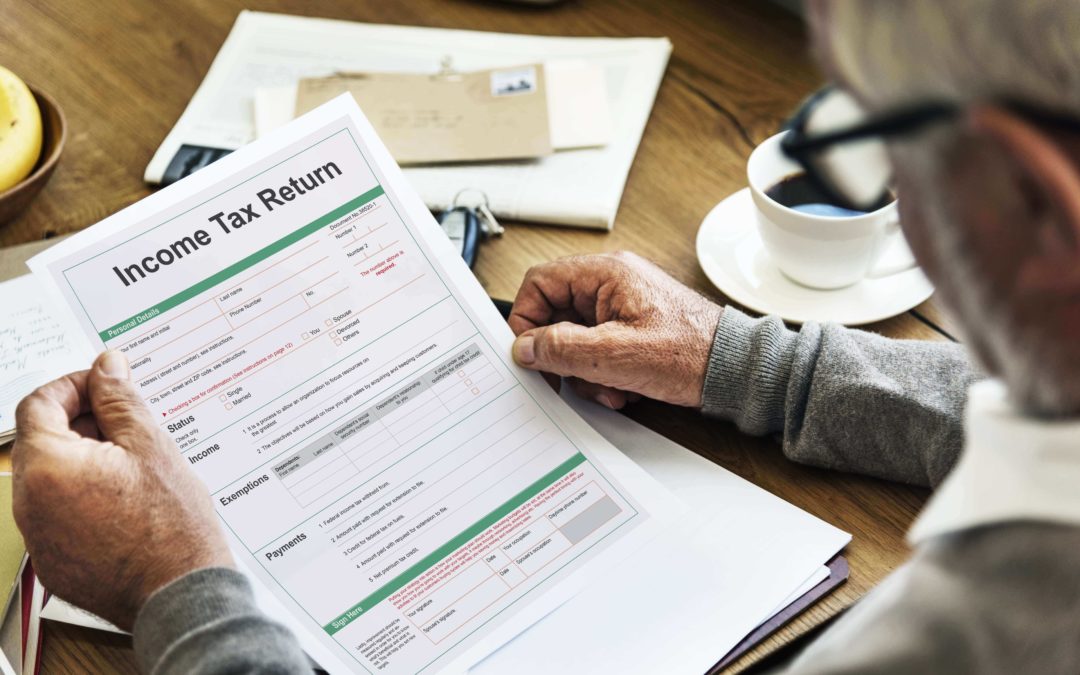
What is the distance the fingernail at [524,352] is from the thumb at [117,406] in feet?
0.96

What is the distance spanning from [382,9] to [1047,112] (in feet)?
3.36

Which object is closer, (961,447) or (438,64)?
(961,447)

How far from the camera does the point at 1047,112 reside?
429 mm

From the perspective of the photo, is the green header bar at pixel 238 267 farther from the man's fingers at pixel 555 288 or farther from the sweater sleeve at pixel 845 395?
the sweater sleeve at pixel 845 395

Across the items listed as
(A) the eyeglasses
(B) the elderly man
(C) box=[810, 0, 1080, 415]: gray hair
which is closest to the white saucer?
(B) the elderly man

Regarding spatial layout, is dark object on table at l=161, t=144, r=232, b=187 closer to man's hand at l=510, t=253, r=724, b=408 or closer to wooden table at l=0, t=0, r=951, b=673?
wooden table at l=0, t=0, r=951, b=673

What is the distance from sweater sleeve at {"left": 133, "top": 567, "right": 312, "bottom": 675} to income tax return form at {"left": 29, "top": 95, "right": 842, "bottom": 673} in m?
0.05

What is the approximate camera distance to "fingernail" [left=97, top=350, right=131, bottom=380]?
745 millimetres

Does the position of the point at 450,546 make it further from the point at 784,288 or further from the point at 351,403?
the point at 784,288

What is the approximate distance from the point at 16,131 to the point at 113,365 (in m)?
0.43

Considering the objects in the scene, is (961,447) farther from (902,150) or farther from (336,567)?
(336,567)

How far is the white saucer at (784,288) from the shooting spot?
0.93 metres

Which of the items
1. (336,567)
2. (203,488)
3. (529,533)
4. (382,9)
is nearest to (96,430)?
(203,488)

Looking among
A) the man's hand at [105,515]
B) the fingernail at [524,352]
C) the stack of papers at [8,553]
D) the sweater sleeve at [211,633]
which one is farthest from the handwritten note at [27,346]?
the fingernail at [524,352]
